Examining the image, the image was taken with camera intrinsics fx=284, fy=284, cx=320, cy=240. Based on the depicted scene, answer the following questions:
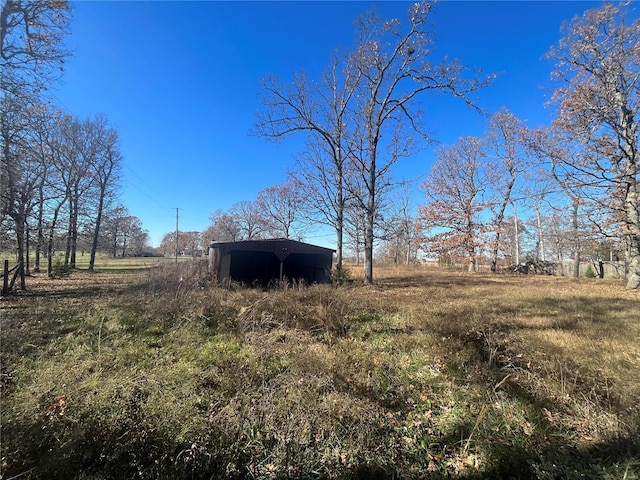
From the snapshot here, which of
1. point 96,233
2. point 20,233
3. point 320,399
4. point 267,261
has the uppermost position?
point 96,233

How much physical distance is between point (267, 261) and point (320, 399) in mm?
11976

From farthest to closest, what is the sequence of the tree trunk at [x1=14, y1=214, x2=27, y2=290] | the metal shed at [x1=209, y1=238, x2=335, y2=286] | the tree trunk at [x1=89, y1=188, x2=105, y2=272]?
the tree trunk at [x1=89, y1=188, x2=105, y2=272] < the metal shed at [x1=209, y1=238, x2=335, y2=286] < the tree trunk at [x1=14, y1=214, x2=27, y2=290]

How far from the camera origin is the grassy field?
106 inches

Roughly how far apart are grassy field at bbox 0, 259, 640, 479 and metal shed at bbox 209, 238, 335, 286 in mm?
5877

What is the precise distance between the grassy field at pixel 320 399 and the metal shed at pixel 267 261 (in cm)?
588

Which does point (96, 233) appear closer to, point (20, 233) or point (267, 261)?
point (20, 233)

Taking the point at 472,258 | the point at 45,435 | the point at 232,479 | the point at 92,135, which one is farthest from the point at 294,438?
the point at 92,135

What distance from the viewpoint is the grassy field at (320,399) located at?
269 centimetres

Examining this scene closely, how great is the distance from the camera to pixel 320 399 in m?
3.49

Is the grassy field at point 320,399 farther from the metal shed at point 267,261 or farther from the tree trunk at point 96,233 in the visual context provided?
the tree trunk at point 96,233

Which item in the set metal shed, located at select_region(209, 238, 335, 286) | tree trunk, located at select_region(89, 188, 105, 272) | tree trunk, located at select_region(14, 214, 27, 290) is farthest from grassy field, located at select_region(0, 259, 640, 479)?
tree trunk, located at select_region(89, 188, 105, 272)

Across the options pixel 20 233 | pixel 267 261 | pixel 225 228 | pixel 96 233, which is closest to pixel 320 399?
pixel 267 261

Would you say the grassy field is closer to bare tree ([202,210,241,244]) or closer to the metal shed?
the metal shed

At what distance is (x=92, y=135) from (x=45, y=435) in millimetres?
28429
